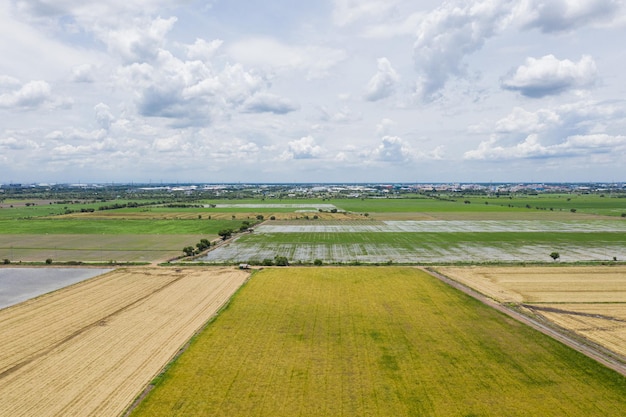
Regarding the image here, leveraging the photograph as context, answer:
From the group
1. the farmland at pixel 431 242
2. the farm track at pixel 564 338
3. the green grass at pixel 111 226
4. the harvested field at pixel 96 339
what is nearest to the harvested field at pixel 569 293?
the farm track at pixel 564 338

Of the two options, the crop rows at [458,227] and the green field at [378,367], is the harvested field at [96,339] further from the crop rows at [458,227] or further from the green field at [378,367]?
the crop rows at [458,227]

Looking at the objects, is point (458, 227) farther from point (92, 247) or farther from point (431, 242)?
point (92, 247)

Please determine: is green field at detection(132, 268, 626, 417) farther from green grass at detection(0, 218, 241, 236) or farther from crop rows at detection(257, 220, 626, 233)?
green grass at detection(0, 218, 241, 236)

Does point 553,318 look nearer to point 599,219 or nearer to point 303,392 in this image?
point 303,392

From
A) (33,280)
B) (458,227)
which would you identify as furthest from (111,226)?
(458,227)

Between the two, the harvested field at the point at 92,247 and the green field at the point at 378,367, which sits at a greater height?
the harvested field at the point at 92,247

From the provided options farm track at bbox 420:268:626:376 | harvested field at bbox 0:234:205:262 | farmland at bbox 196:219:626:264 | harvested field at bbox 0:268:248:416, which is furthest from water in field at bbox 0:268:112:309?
farm track at bbox 420:268:626:376
